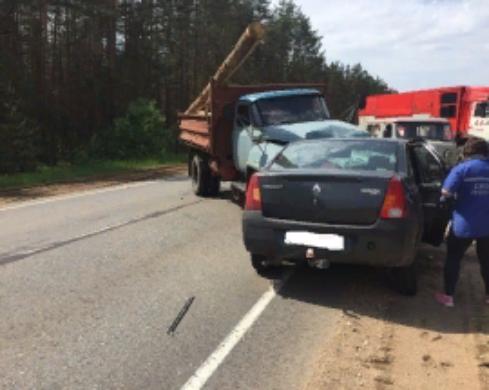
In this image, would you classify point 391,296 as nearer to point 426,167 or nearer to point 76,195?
point 426,167

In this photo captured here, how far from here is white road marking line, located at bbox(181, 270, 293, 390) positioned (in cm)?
426

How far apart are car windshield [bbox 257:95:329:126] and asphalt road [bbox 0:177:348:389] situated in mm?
2368

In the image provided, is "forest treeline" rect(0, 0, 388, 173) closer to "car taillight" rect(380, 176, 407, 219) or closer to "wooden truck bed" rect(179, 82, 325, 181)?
"wooden truck bed" rect(179, 82, 325, 181)

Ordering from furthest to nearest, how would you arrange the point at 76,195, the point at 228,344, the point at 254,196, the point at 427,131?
1. the point at 427,131
2. the point at 76,195
3. the point at 254,196
4. the point at 228,344

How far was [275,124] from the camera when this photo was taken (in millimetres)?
11469

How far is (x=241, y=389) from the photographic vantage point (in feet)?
13.6

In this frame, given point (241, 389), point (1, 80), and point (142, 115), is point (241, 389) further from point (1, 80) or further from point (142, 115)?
point (142, 115)

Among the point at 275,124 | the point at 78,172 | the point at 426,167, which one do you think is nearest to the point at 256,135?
the point at 275,124

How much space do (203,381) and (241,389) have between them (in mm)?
273

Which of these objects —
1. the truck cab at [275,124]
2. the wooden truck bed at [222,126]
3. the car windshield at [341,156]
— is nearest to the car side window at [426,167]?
the car windshield at [341,156]

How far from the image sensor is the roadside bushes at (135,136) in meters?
31.0

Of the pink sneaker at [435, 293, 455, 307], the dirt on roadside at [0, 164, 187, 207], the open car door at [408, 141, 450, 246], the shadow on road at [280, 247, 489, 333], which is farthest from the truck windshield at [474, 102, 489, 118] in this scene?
the pink sneaker at [435, 293, 455, 307]

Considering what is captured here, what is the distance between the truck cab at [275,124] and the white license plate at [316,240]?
3.93 meters

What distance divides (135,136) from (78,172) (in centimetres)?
914
